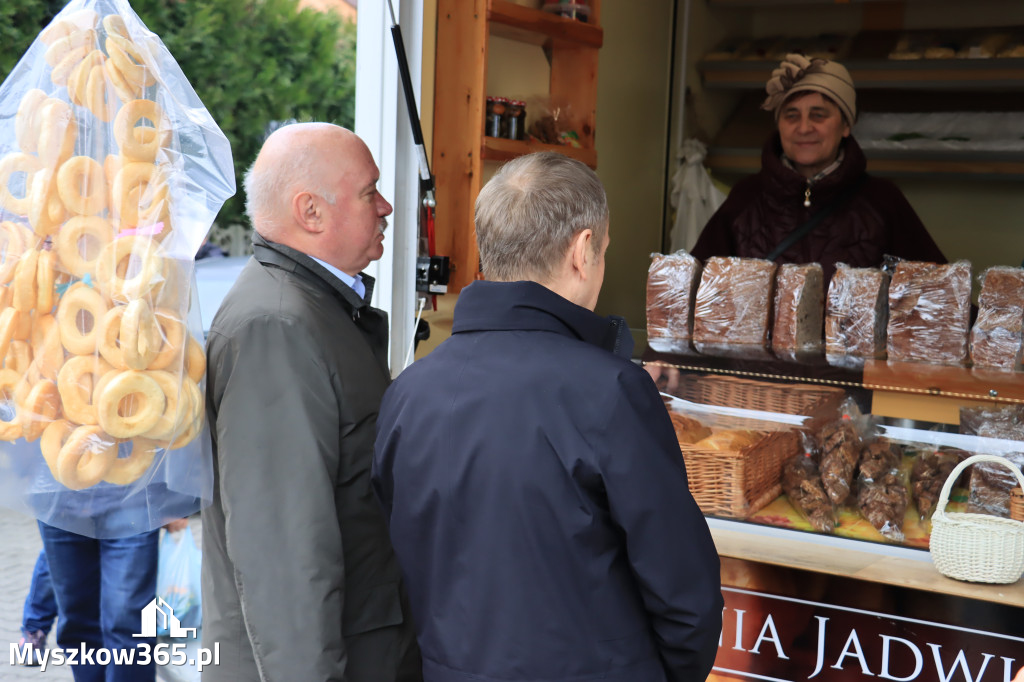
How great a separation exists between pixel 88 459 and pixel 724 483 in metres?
1.73

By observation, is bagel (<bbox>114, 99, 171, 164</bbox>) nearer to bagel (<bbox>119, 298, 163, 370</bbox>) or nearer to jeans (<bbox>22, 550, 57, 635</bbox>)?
bagel (<bbox>119, 298, 163, 370</bbox>)

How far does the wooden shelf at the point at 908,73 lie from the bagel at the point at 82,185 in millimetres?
4571

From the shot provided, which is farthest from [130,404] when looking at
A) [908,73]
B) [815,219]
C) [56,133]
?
[908,73]

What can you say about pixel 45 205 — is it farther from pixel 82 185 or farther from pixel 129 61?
pixel 129 61

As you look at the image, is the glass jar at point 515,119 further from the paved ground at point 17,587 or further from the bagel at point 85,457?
the bagel at point 85,457

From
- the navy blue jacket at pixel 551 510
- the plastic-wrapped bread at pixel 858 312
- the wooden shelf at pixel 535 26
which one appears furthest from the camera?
the wooden shelf at pixel 535 26

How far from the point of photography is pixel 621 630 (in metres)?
1.38

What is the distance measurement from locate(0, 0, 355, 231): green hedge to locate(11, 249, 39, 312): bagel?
439 cm

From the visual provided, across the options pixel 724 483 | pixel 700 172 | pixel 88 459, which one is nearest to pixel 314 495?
pixel 88 459

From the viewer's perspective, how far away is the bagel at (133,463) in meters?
1.54

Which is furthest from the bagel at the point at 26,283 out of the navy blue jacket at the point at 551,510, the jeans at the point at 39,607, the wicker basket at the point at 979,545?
the jeans at the point at 39,607

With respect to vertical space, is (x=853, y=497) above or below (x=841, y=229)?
below

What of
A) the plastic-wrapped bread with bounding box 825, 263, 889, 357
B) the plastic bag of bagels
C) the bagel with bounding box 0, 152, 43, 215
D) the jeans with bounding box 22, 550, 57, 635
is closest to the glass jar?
the plastic-wrapped bread with bounding box 825, 263, 889, 357

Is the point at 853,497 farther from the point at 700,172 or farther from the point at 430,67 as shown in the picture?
the point at 700,172
